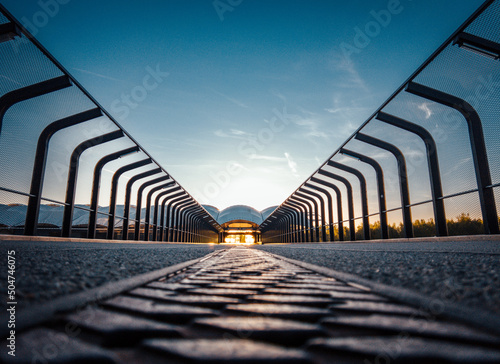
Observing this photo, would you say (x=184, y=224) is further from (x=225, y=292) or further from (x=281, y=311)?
(x=281, y=311)

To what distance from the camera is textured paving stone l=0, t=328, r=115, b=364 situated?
64 cm

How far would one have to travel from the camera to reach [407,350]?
2.31 feet

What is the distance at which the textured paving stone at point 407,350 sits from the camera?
0.66 m

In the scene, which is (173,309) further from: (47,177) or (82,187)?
(82,187)

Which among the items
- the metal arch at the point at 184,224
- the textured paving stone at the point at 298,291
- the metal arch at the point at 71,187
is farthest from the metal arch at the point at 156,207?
the textured paving stone at the point at 298,291

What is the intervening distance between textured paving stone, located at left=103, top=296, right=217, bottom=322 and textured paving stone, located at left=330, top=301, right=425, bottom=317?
0.48 m

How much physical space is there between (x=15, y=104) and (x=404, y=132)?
6.73m

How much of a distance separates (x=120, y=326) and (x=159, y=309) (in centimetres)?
23

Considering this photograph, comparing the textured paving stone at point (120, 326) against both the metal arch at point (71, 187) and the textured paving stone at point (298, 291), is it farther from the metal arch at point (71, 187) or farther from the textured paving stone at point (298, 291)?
the metal arch at point (71, 187)

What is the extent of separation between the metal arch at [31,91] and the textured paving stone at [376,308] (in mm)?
4909

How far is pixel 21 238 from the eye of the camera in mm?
4531

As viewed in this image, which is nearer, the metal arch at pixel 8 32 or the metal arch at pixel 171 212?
the metal arch at pixel 8 32

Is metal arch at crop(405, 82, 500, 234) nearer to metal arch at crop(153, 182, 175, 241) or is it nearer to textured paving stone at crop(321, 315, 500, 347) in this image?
textured paving stone at crop(321, 315, 500, 347)

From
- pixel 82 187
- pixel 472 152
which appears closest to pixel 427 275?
pixel 472 152
